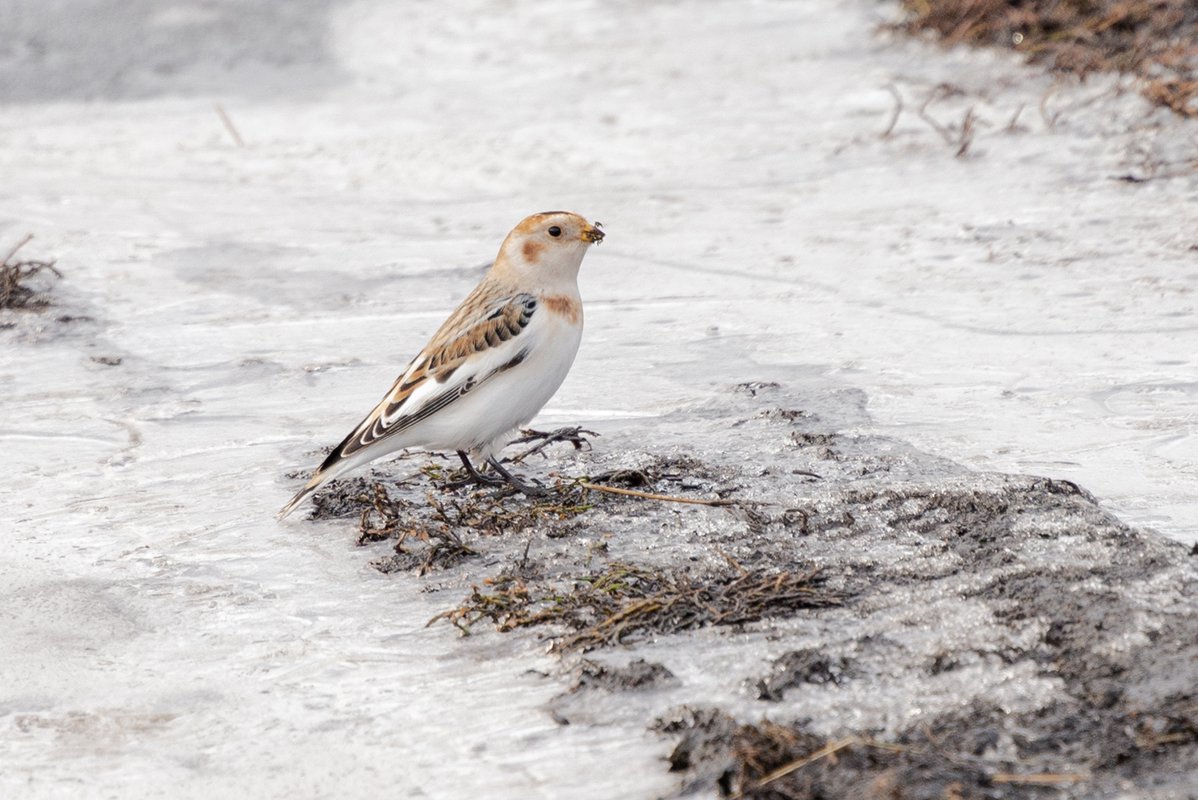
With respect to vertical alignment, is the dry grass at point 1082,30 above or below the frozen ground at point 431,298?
above

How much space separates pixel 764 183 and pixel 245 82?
405cm

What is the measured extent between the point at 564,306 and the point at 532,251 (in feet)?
0.82

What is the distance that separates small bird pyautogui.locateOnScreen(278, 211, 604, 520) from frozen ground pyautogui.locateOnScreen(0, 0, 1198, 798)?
336 millimetres

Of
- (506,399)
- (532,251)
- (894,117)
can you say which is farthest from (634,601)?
(894,117)

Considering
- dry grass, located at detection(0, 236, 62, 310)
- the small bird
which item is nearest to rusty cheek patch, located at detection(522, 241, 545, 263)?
the small bird

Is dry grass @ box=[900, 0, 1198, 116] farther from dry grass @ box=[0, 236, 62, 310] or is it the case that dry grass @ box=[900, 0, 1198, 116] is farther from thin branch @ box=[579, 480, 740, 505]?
dry grass @ box=[0, 236, 62, 310]

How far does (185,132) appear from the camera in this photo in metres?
9.99

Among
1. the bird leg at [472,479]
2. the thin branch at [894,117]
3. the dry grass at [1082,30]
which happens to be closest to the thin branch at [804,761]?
the bird leg at [472,479]

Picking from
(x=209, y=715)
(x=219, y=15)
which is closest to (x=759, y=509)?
(x=209, y=715)

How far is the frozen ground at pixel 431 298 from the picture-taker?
12.4ft

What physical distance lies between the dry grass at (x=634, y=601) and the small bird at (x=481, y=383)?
2.28 ft

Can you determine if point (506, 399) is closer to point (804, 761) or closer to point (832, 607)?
point (832, 607)

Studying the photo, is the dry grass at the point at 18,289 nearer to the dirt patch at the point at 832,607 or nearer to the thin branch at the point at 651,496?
the dirt patch at the point at 832,607

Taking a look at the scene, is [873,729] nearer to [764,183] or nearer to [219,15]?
[764,183]
